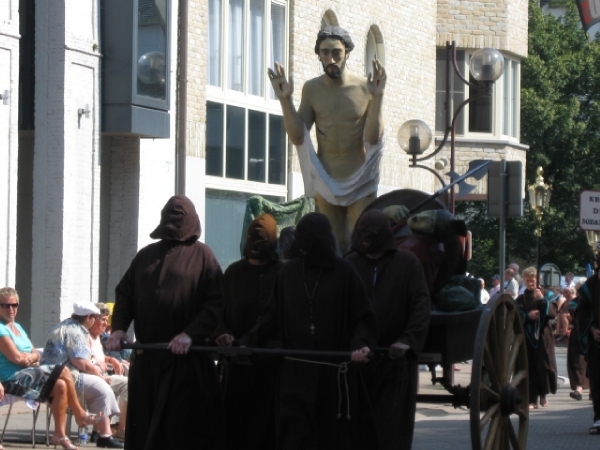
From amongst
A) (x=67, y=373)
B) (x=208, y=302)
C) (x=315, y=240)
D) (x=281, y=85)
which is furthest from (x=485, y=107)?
(x=315, y=240)

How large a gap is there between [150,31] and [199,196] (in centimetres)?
327

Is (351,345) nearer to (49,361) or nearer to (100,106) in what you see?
(49,361)

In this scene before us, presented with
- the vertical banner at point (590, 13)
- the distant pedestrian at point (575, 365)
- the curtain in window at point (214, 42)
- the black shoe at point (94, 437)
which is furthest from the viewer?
the curtain in window at point (214, 42)

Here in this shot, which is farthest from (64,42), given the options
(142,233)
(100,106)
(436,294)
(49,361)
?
(436,294)

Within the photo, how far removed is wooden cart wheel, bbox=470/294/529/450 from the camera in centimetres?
922

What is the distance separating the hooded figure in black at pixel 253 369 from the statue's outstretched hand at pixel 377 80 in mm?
1246

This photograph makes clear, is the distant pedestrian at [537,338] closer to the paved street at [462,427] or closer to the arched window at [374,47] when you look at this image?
the paved street at [462,427]

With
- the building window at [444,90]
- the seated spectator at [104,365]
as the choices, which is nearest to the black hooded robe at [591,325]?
the seated spectator at [104,365]

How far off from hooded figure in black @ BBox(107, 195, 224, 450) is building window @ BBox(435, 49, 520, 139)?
27012 mm

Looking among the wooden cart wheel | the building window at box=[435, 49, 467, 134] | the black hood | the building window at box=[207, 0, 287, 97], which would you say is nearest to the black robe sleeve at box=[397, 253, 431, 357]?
the wooden cart wheel

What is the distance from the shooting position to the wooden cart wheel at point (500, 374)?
363 inches

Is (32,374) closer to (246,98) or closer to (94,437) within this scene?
(94,437)

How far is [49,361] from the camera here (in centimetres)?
1318

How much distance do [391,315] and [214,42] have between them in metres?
15.0
